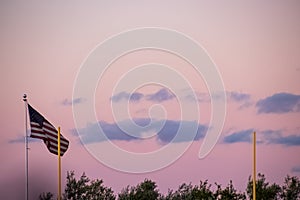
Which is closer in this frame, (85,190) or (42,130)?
(42,130)

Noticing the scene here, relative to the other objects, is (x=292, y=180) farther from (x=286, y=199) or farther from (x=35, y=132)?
(x=35, y=132)

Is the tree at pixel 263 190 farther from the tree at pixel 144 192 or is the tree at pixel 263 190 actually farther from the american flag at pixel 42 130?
the american flag at pixel 42 130

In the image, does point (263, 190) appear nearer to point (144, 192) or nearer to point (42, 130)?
point (144, 192)

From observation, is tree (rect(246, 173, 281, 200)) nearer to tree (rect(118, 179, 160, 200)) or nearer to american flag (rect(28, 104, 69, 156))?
tree (rect(118, 179, 160, 200))

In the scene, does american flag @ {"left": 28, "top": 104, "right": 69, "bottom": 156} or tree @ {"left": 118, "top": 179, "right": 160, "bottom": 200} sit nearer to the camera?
american flag @ {"left": 28, "top": 104, "right": 69, "bottom": 156}

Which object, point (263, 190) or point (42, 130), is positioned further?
point (263, 190)

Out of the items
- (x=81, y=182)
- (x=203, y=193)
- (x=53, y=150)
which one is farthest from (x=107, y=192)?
(x=53, y=150)

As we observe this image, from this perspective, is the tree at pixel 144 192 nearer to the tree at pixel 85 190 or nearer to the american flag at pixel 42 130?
the tree at pixel 85 190

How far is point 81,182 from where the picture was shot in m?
45.3

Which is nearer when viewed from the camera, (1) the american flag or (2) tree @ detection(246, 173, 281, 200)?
(1) the american flag

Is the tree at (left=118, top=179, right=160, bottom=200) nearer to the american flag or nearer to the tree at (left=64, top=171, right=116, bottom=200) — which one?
the tree at (left=64, top=171, right=116, bottom=200)

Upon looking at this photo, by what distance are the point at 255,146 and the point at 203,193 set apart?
33.2 ft

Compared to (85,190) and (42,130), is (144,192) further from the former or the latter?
(42,130)

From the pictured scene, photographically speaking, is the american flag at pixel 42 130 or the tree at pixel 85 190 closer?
the american flag at pixel 42 130
